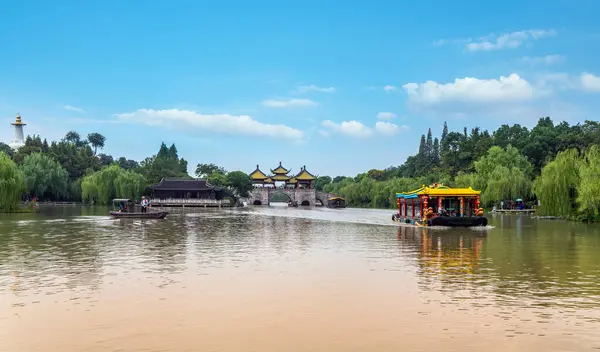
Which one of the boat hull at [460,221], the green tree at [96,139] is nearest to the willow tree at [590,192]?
the boat hull at [460,221]

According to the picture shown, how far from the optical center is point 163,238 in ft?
76.8

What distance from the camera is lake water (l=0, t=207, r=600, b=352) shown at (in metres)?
8.06

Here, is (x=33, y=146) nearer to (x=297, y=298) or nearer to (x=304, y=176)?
(x=304, y=176)

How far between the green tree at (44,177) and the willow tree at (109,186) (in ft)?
10.3

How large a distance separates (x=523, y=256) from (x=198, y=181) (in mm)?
64934

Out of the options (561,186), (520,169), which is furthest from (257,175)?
(561,186)

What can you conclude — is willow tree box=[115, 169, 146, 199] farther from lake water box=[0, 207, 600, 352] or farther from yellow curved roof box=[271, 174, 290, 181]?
lake water box=[0, 207, 600, 352]

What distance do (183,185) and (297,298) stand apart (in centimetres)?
6902

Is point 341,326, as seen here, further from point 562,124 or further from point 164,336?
point 562,124

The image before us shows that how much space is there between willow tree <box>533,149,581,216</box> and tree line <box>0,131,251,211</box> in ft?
125

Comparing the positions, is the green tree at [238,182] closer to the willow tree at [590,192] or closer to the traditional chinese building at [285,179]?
the traditional chinese building at [285,179]

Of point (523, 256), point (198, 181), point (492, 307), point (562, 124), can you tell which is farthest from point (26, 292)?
point (562, 124)

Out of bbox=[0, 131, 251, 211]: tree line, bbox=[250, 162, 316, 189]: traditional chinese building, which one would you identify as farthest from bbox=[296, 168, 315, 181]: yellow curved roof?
bbox=[0, 131, 251, 211]: tree line

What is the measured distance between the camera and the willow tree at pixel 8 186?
42281 mm
